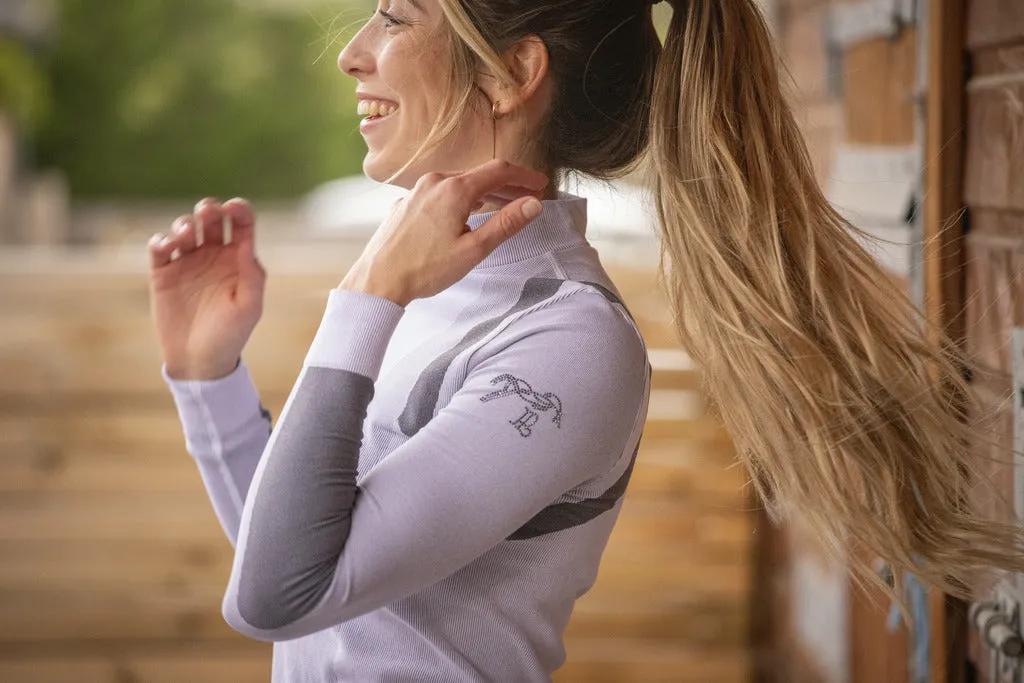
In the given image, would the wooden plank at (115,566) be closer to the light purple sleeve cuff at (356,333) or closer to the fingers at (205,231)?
the fingers at (205,231)

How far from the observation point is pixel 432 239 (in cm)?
98

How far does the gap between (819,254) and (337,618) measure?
579 millimetres

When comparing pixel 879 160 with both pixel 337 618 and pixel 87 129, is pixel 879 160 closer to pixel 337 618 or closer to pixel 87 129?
pixel 337 618

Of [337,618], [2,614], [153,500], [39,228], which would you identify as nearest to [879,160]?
[337,618]

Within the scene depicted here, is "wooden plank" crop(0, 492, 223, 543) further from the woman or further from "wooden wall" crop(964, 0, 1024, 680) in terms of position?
"wooden wall" crop(964, 0, 1024, 680)

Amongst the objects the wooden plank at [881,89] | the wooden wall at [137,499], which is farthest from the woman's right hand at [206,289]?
the wooden wall at [137,499]

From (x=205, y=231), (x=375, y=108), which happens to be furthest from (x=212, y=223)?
(x=375, y=108)

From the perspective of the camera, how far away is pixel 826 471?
108 cm

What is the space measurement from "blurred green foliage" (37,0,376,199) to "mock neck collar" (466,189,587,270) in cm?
895

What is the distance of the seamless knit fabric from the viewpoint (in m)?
0.90

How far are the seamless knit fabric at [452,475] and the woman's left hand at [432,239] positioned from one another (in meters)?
0.03

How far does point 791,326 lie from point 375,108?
47 centimetres

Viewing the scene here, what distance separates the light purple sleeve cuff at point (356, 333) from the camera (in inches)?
36.4

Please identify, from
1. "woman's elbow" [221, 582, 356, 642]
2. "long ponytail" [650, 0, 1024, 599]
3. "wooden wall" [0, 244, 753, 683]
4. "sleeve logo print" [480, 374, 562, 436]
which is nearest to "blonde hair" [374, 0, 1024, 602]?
"long ponytail" [650, 0, 1024, 599]
